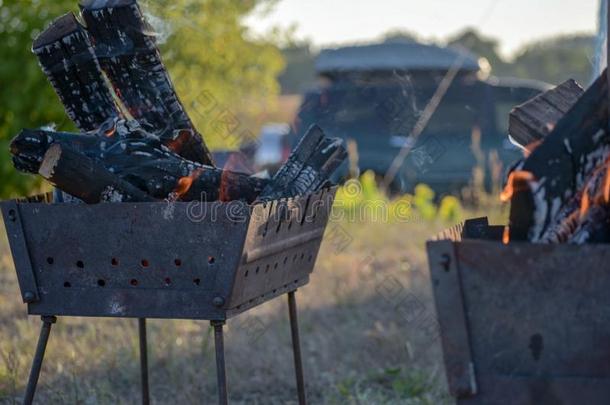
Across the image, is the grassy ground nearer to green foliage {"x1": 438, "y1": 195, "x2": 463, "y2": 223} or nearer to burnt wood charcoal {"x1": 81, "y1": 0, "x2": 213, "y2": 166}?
burnt wood charcoal {"x1": 81, "y1": 0, "x2": 213, "y2": 166}

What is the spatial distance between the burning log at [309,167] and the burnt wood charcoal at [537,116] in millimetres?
832

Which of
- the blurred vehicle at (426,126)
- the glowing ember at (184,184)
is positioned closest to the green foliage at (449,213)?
the blurred vehicle at (426,126)

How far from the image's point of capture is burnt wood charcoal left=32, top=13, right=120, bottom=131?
3.37m

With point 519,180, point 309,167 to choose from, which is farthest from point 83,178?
point 519,180

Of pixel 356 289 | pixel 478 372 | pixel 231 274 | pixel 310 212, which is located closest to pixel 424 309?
pixel 356 289

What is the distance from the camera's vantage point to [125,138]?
3314 mm

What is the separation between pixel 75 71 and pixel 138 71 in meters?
0.22

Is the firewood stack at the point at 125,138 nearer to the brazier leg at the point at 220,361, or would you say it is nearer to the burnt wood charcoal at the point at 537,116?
the brazier leg at the point at 220,361

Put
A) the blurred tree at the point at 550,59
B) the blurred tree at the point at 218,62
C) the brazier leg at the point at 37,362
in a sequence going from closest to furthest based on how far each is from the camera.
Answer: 1. the brazier leg at the point at 37,362
2. the blurred tree at the point at 218,62
3. the blurred tree at the point at 550,59

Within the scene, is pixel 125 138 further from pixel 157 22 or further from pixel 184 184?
pixel 157 22

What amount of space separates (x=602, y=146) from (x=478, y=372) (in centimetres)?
67

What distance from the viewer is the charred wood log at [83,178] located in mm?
3008

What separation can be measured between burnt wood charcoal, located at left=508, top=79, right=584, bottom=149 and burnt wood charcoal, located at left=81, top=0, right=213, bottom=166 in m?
1.23

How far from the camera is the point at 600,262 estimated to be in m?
2.38
